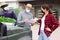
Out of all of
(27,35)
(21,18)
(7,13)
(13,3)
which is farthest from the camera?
(13,3)

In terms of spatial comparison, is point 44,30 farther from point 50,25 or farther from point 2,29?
point 2,29

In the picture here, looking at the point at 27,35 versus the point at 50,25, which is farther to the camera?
the point at 50,25

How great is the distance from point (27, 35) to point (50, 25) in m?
3.10

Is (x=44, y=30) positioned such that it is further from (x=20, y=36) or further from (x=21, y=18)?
(x=20, y=36)

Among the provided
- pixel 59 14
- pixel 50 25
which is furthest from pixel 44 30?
pixel 59 14

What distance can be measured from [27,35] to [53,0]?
29379mm

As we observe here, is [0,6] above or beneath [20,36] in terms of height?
above

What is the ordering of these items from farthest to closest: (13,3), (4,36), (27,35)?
(13,3), (27,35), (4,36)

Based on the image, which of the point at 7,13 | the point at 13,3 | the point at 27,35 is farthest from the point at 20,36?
the point at 13,3

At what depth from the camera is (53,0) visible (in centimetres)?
3284

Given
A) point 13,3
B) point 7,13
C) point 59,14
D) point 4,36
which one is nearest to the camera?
point 4,36

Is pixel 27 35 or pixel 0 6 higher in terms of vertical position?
Answer: pixel 0 6

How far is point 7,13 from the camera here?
20.0 ft

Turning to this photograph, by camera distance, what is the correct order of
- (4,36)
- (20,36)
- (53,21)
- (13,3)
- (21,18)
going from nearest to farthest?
(4,36) < (20,36) < (53,21) < (21,18) < (13,3)
